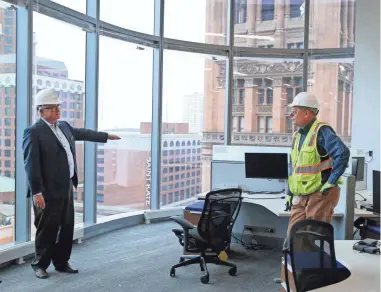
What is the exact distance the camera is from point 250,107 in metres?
7.29

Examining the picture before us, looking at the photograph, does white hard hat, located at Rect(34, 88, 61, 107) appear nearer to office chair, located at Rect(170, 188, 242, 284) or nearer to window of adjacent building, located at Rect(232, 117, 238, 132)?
office chair, located at Rect(170, 188, 242, 284)

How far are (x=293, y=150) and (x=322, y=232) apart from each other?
1.44 meters

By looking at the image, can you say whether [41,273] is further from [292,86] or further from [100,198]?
[292,86]

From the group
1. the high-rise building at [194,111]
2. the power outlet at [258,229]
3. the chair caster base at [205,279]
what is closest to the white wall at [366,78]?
the power outlet at [258,229]

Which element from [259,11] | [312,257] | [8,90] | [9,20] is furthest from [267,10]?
[312,257]

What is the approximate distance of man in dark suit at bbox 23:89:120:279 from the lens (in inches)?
148

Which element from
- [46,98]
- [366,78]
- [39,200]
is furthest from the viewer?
[366,78]

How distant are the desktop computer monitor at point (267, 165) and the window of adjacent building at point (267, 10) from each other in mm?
3365

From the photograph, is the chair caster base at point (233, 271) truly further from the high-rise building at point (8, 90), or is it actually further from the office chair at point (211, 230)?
the high-rise building at point (8, 90)

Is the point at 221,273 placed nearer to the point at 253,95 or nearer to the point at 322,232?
the point at 322,232

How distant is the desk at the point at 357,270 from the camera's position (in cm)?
200

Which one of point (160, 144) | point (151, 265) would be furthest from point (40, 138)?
point (160, 144)

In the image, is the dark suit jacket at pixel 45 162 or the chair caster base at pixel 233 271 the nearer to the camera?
the dark suit jacket at pixel 45 162

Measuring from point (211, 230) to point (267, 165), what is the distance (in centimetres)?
127
